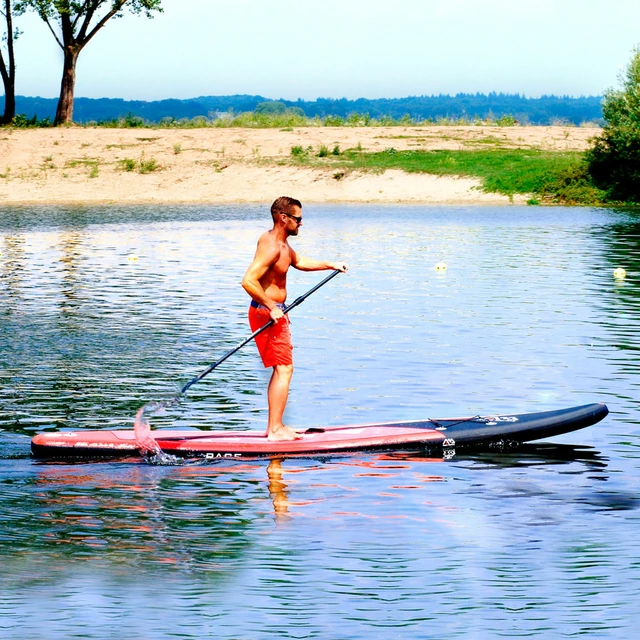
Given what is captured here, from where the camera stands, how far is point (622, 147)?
167 feet

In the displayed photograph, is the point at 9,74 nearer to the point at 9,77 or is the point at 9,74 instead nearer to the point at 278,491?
the point at 9,77

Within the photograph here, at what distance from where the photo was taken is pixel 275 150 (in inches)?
2253

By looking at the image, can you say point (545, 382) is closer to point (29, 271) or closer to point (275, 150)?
point (29, 271)

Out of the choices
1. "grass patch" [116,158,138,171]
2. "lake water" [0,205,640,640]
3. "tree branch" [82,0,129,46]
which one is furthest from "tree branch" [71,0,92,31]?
"lake water" [0,205,640,640]

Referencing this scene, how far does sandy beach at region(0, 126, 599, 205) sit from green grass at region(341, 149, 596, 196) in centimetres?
66

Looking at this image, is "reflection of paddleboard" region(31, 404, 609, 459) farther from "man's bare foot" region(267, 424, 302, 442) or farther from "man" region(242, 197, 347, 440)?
"man" region(242, 197, 347, 440)

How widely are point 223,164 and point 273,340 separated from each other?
45.1 metres

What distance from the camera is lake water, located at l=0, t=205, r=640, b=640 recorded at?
7.57 metres

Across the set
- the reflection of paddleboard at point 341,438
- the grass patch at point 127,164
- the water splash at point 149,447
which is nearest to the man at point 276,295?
the reflection of paddleboard at point 341,438

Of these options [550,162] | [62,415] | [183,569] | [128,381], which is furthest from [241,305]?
[550,162]

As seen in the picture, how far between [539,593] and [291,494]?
114 inches

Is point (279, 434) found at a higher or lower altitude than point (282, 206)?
lower

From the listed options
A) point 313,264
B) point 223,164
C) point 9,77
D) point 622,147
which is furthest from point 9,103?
point 313,264

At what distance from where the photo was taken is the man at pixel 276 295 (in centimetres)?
1117
